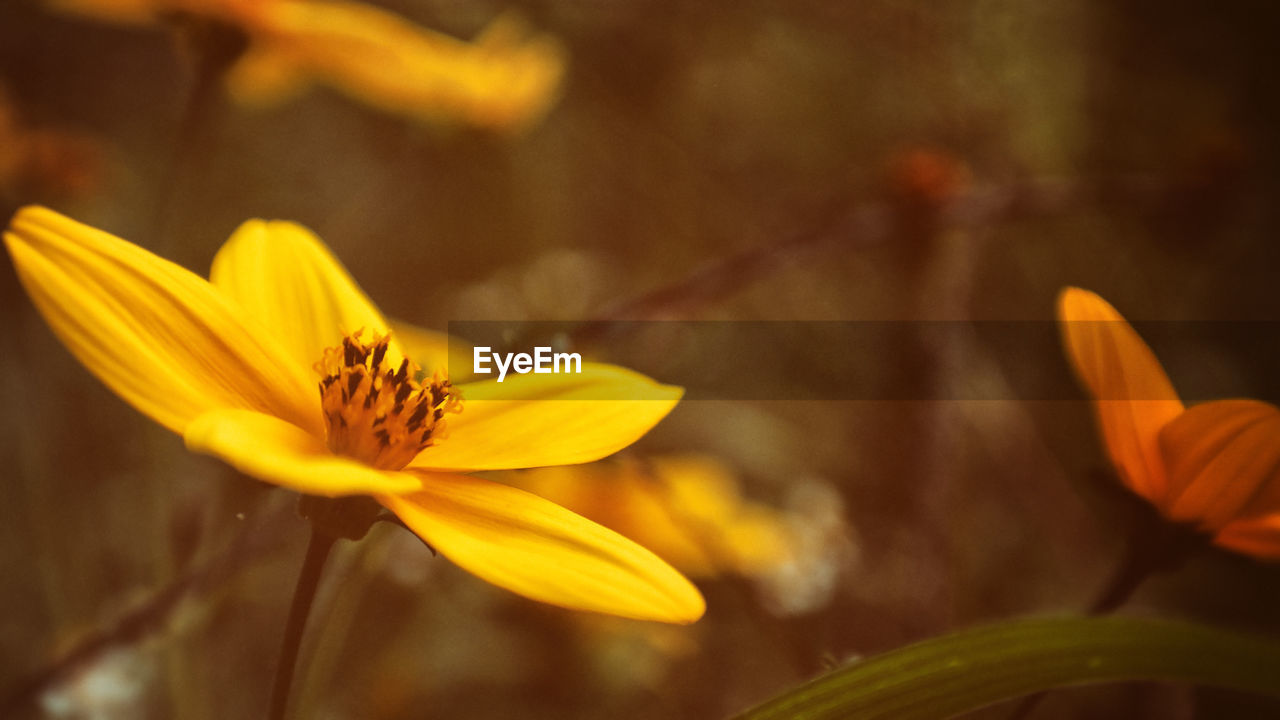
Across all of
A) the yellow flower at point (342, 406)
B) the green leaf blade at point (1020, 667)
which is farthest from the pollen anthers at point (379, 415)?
the green leaf blade at point (1020, 667)

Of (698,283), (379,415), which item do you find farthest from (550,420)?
(698,283)

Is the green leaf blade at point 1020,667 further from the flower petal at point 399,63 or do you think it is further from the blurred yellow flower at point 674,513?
the flower petal at point 399,63

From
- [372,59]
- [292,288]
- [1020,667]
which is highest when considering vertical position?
[372,59]

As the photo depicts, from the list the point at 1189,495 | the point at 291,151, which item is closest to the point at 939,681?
the point at 1189,495

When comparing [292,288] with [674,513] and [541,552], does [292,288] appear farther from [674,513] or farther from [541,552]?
[674,513]

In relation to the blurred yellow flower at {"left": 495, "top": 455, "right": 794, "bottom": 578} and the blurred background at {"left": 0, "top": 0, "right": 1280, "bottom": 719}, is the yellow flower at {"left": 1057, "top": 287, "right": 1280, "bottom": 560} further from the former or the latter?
the blurred yellow flower at {"left": 495, "top": 455, "right": 794, "bottom": 578}

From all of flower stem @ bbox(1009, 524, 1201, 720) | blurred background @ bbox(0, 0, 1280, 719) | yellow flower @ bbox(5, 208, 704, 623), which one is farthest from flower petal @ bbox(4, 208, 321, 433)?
flower stem @ bbox(1009, 524, 1201, 720)
